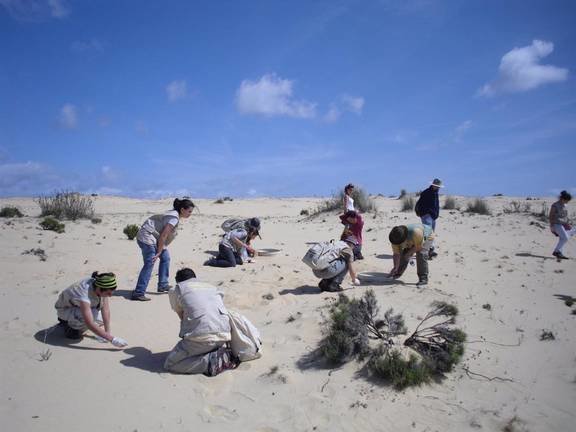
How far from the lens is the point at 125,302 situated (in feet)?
22.9

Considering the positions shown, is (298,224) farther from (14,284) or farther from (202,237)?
(14,284)

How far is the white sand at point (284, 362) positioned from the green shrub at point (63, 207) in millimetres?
6394

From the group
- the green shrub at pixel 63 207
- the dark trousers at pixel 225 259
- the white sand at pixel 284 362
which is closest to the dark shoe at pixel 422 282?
the white sand at pixel 284 362

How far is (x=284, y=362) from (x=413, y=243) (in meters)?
3.54

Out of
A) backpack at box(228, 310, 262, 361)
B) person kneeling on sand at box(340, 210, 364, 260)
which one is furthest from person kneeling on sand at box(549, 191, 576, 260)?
backpack at box(228, 310, 262, 361)

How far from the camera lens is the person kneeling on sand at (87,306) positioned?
15.7 ft

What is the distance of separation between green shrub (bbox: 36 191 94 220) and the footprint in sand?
1461 centimetres

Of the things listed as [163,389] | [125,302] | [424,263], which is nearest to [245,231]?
[125,302]

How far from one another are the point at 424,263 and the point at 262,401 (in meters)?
4.57

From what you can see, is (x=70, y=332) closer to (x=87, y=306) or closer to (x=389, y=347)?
(x=87, y=306)

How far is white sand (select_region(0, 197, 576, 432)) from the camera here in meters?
3.82

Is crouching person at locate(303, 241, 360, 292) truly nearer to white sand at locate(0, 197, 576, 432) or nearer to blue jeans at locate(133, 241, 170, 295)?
white sand at locate(0, 197, 576, 432)

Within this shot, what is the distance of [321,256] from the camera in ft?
23.0

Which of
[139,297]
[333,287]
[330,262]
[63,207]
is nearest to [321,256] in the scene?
[330,262]
